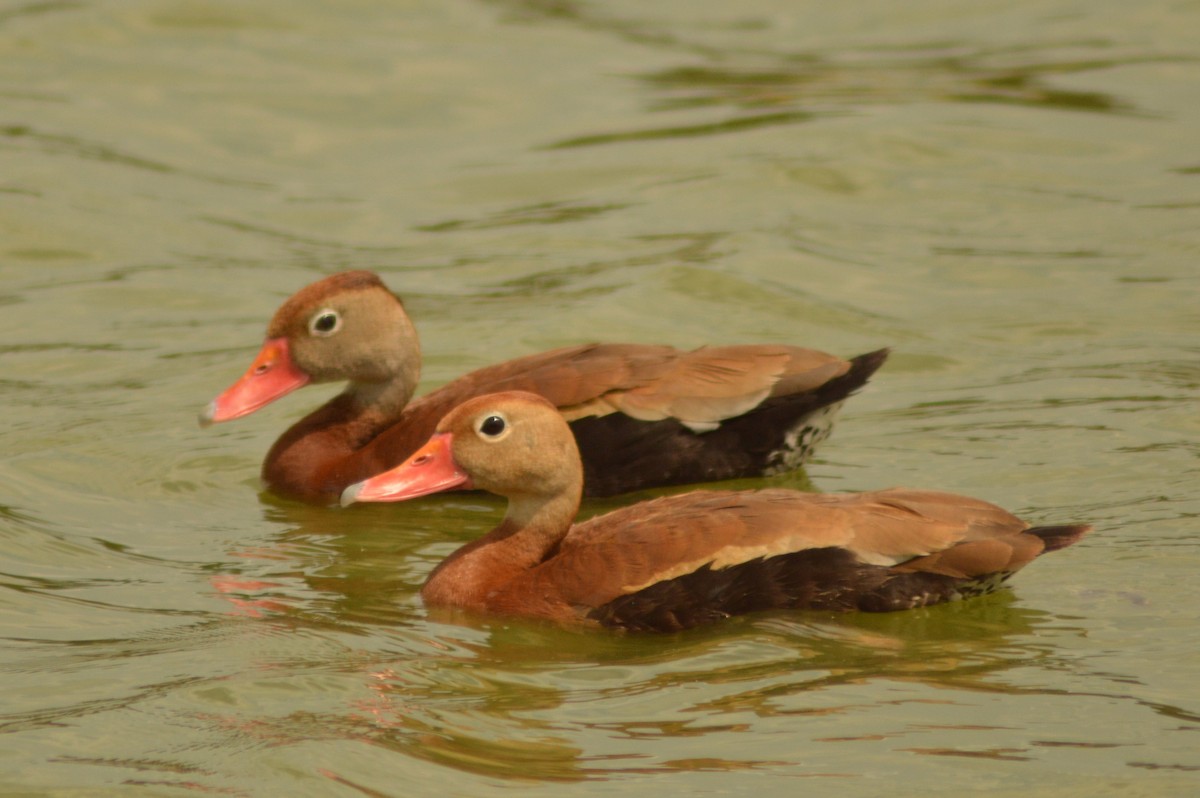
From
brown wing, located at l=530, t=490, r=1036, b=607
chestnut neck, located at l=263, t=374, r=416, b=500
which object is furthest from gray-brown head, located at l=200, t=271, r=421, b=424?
brown wing, located at l=530, t=490, r=1036, b=607

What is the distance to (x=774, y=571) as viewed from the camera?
6.64 meters

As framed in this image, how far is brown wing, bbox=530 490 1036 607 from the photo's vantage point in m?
6.61

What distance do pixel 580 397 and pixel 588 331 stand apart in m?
2.80

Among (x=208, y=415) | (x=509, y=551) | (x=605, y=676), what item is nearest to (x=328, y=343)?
(x=208, y=415)

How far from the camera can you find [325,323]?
8898 mm

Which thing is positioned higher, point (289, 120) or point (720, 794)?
point (289, 120)

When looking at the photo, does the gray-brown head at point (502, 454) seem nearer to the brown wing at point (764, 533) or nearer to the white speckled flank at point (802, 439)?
the brown wing at point (764, 533)

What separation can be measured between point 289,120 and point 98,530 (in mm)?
7639

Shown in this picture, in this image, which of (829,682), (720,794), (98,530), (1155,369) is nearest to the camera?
(720,794)

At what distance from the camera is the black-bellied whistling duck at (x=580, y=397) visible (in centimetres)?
837

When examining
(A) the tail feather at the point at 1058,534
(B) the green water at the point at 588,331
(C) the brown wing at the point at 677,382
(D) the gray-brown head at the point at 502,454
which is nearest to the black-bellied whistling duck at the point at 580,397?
(C) the brown wing at the point at 677,382

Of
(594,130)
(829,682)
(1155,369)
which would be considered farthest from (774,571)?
(594,130)

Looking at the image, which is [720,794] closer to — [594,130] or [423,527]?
[423,527]

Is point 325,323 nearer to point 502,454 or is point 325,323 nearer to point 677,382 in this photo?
point 677,382
